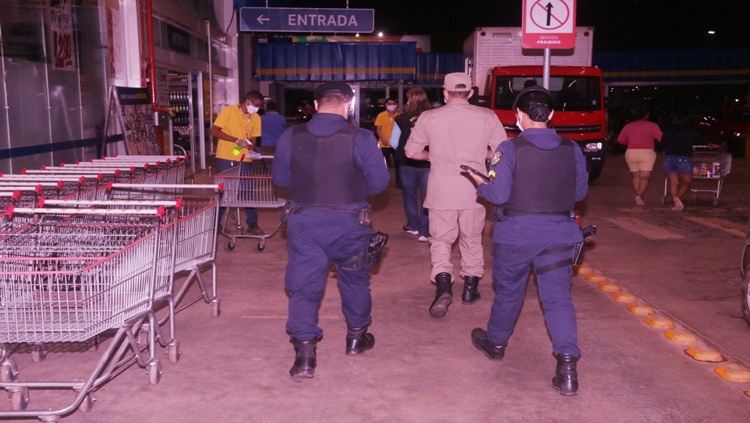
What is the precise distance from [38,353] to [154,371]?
1098 millimetres

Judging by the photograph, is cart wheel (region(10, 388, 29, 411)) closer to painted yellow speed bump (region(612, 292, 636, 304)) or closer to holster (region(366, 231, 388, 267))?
holster (region(366, 231, 388, 267))

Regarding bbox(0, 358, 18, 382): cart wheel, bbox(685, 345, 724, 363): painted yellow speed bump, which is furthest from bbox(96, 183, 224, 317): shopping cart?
bbox(685, 345, 724, 363): painted yellow speed bump

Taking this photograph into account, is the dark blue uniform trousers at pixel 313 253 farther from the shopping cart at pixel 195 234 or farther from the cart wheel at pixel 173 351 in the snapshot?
the shopping cart at pixel 195 234

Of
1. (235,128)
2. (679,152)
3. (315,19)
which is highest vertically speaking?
(315,19)

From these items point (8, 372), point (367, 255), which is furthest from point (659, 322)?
point (8, 372)

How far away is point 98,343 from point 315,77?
863 inches

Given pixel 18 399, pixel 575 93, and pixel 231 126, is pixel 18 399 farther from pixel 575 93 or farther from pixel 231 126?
pixel 575 93

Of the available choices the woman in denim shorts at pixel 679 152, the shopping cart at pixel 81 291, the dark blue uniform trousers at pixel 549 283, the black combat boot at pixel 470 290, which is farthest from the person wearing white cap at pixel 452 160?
the woman in denim shorts at pixel 679 152

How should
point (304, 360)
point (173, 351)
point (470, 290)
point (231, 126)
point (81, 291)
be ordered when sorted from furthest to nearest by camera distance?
point (231, 126) → point (470, 290) → point (173, 351) → point (304, 360) → point (81, 291)

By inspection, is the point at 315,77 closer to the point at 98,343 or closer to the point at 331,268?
the point at 331,268

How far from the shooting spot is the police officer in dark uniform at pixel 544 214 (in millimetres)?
4988

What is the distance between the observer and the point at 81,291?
15.0ft

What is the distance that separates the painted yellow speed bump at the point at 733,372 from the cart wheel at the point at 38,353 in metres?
4.86

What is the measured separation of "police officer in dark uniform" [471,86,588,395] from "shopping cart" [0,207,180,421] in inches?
89.5
